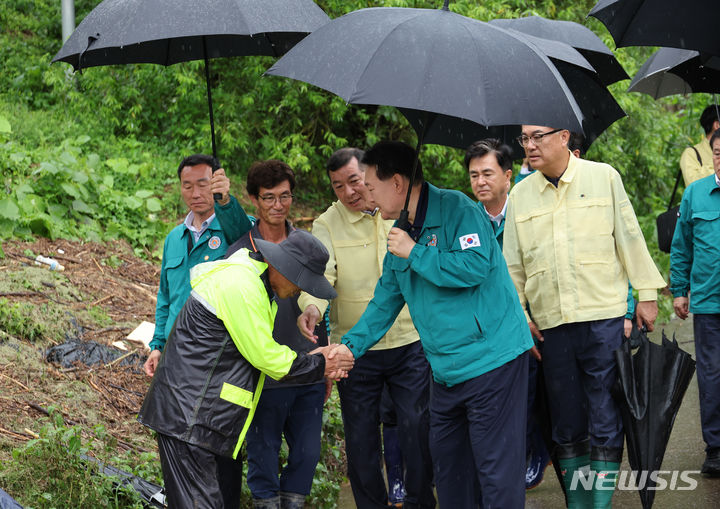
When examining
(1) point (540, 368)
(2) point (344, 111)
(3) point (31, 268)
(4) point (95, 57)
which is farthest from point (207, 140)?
(1) point (540, 368)

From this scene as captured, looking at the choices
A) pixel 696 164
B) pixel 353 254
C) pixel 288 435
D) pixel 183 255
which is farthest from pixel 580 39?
pixel 288 435

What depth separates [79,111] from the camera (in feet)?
40.0

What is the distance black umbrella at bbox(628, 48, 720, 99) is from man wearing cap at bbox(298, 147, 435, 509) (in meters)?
2.38

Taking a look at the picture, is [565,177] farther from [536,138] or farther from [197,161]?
[197,161]

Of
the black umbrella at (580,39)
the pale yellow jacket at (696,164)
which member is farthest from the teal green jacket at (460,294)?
the pale yellow jacket at (696,164)

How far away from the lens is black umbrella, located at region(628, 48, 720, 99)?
6.34 meters

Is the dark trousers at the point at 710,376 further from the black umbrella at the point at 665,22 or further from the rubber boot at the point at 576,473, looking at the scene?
the black umbrella at the point at 665,22

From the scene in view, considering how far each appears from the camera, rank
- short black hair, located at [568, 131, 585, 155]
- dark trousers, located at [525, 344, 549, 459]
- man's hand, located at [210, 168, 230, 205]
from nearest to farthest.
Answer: man's hand, located at [210, 168, 230, 205], dark trousers, located at [525, 344, 549, 459], short black hair, located at [568, 131, 585, 155]

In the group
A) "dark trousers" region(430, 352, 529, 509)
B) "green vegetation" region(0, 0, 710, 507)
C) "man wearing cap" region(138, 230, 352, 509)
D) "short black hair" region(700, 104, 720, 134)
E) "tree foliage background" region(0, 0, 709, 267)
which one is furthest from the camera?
"tree foliage background" region(0, 0, 709, 267)

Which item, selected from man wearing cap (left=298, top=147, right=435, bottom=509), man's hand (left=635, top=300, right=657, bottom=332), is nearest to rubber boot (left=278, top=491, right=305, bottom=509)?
man wearing cap (left=298, top=147, right=435, bottom=509)

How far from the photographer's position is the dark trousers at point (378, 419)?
5059mm

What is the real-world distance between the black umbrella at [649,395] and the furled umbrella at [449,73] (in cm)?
177

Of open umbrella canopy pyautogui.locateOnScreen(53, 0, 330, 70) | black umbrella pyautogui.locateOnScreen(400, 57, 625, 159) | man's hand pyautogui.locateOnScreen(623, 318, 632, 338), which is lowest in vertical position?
man's hand pyautogui.locateOnScreen(623, 318, 632, 338)

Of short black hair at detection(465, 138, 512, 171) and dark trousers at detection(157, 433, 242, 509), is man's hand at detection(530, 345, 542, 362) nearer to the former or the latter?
short black hair at detection(465, 138, 512, 171)
